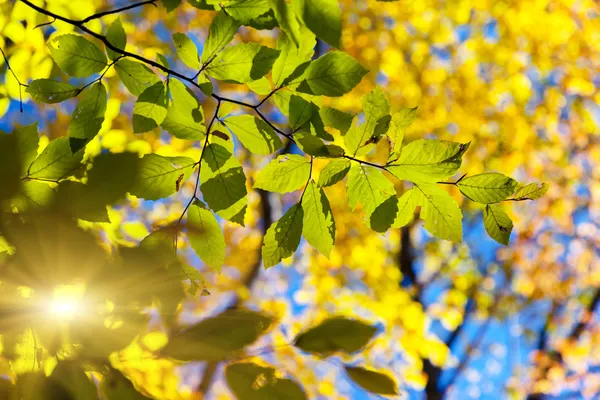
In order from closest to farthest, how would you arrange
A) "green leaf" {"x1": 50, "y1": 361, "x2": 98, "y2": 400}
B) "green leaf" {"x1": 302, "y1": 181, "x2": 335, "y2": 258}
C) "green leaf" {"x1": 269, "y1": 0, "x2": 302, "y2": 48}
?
"green leaf" {"x1": 50, "y1": 361, "x2": 98, "y2": 400} → "green leaf" {"x1": 269, "y1": 0, "x2": 302, "y2": 48} → "green leaf" {"x1": 302, "y1": 181, "x2": 335, "y2": 258}

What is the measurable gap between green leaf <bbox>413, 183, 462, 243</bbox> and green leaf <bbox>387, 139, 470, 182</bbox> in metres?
0.05

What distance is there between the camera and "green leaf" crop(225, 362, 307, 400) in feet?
1.94

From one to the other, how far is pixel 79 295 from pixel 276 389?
0.94 ft

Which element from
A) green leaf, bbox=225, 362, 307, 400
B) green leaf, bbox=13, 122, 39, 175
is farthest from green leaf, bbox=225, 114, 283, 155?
green leaf, bbox=225, 362, 307, 400

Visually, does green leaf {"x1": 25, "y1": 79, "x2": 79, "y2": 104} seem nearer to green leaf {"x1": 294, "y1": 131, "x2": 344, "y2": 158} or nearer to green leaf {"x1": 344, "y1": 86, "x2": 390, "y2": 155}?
green leaf {"x1": 294, "y1": 131, "x2": 344, "y2": 158}

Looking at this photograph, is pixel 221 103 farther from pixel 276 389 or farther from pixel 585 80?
Answer: pixel 585 80

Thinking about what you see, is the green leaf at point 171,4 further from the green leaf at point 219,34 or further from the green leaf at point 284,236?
the green leaf at point 284,236

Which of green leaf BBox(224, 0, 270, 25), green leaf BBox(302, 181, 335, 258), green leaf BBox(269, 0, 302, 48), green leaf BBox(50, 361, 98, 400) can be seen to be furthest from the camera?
green leaf BBox(302, 181, 335, 258)

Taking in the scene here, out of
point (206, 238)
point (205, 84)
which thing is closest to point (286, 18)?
point (205, 84)

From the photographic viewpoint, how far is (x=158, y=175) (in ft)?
2.95

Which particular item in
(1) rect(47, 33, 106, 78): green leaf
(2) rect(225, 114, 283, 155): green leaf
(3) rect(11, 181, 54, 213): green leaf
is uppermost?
(1) rect(47, 33, 106, 78): green leaf

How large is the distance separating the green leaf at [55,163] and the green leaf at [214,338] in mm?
470

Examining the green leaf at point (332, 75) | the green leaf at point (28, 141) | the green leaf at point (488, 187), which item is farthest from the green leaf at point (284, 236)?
the green leaf at point (28, 141)

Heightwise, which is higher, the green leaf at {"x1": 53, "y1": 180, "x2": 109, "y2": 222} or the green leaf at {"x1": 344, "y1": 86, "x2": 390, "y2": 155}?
the green leaf at {"x1": 344, "y1": 86, "x2": 390, "y2": 155}
